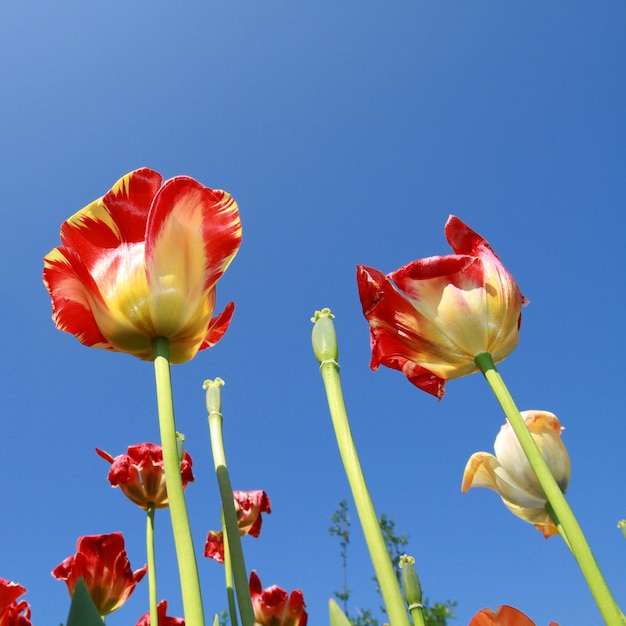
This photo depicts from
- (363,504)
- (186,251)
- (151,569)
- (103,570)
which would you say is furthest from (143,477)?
(363,504)

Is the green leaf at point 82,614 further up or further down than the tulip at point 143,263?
further down

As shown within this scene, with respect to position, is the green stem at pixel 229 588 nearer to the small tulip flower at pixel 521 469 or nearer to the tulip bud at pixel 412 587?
the tulip bud at pixel 412 587

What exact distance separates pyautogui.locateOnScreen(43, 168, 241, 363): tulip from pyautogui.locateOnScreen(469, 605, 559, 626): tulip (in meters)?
0.60

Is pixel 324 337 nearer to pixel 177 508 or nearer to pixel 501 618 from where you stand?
pixel 177 508

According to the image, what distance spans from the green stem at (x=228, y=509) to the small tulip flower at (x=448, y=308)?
0.35 metres

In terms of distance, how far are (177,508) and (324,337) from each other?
1.01 feet

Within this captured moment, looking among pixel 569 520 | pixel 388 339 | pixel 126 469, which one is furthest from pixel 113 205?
pixel 126 469

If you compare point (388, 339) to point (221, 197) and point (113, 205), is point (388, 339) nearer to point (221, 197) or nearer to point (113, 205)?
point (221, 197)

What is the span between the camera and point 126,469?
1.74 metres

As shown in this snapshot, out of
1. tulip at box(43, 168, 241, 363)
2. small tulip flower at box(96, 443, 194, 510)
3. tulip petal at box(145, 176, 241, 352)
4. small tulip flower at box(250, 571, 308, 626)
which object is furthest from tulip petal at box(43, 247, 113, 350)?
small tulip flower at box(250, 571, 308, 626)

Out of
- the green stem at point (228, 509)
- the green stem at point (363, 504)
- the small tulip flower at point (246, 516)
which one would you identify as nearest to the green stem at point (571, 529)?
the green stem at point (363, 504)

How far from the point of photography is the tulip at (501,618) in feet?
2.81

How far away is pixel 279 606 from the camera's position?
183 cm

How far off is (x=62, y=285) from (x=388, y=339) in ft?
1.98
